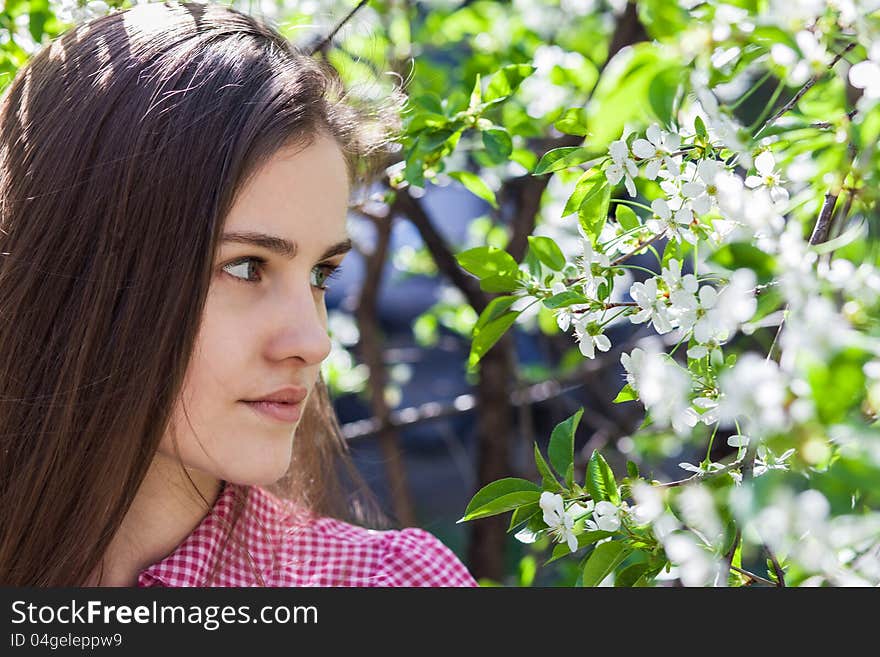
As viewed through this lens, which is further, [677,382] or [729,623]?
[729,623]

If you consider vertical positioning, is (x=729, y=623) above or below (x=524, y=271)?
below

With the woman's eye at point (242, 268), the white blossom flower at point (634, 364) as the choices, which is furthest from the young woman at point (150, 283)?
the white blossom flower at point (634, 364)

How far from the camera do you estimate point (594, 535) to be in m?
0.74

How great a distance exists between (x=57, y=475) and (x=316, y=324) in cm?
32

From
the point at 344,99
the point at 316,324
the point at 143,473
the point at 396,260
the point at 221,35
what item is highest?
Result: the point at 221,35

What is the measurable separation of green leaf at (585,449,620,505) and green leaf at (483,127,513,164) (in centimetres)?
44

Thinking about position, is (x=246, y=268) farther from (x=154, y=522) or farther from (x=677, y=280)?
(x=677, y=280)

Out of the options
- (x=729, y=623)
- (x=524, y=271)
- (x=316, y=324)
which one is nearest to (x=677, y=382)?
(x=729, y=623)

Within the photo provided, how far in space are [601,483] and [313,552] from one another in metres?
0.61

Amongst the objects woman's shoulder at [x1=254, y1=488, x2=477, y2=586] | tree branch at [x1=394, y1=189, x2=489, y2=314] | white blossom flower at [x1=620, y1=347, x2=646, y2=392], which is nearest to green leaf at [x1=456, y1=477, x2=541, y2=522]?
white blossom flower at [x1=620, y1=347, x2=646, y2=392]

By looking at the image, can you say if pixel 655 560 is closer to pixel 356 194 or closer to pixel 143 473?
pixel 143 473

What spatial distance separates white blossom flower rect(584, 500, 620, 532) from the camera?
709 millimetres

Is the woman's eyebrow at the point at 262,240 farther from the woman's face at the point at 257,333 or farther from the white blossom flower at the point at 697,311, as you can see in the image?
the white blossom flower at the point at 697,311

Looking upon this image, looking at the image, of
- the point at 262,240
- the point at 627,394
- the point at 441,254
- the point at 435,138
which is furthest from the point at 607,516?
the point at 441,254
